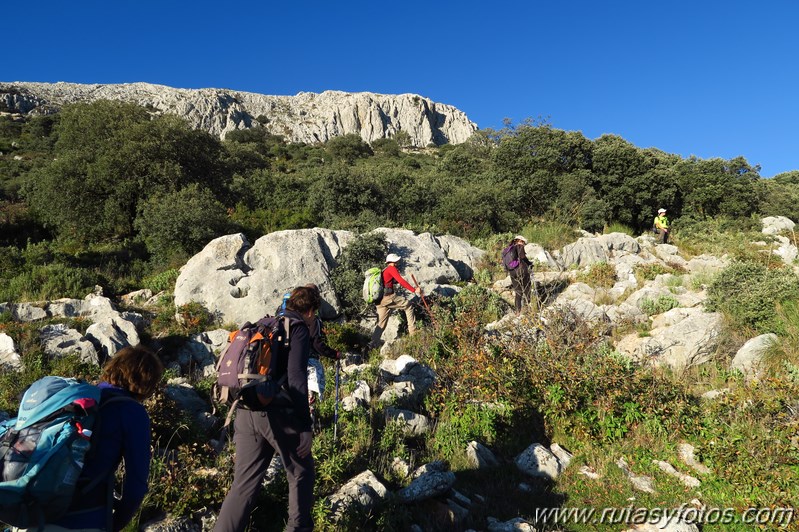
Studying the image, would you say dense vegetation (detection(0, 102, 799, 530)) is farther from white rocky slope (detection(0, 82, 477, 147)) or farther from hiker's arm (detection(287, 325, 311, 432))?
white rocky slope (detection(0, 82, 477, 147))

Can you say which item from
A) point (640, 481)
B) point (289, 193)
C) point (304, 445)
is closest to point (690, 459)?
point (640, 481)

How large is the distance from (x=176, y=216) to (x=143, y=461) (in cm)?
1144

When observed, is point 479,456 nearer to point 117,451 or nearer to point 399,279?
point 117,451

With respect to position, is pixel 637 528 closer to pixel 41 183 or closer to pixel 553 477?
pixel 553 477

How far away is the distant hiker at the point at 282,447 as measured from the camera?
315 centimetres

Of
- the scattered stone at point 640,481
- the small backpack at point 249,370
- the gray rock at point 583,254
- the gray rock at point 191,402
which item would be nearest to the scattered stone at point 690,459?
the scattered stone at point 640,481

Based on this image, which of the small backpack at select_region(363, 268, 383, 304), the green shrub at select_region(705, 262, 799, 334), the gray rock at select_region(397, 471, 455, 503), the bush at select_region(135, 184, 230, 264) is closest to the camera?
the gray rock at select_region(397, 471, 455, 503)

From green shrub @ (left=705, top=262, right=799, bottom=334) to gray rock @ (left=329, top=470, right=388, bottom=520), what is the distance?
723 centimetres

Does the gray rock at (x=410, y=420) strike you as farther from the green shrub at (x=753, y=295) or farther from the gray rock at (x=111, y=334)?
the green shrub at (x=753, y=295)

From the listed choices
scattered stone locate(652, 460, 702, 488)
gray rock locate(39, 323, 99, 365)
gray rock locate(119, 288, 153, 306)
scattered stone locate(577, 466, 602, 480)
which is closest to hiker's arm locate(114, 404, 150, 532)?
scattered stone locate(577, 466, 602, 480)

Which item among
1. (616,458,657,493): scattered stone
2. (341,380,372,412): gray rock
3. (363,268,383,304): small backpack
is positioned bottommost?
(616,458,657,493): scattered stone

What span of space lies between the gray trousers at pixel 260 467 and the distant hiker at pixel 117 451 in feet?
2.84

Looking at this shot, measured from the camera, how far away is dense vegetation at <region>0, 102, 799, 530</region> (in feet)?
15.0

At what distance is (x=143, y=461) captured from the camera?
2.34 meters
